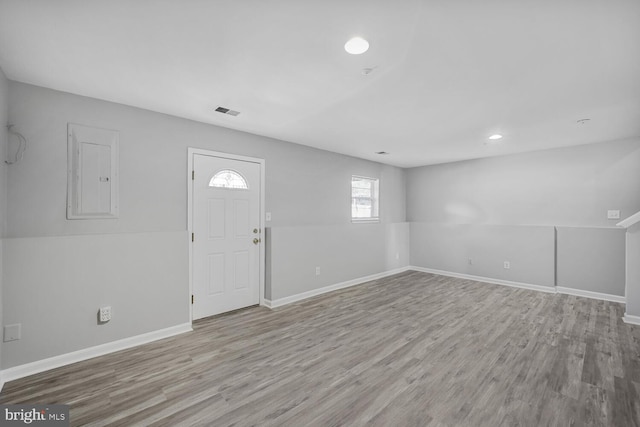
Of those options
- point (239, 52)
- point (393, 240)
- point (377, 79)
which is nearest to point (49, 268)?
point (239, 52)

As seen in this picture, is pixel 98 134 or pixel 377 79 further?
pixel 98 134

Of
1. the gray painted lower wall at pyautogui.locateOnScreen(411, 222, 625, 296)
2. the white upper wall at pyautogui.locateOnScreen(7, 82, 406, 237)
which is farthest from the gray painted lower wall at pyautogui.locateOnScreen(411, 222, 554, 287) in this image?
the white upper wall at pyautogui.locateOnScreen(7, 82, 406, 237)

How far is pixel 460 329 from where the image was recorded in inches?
128

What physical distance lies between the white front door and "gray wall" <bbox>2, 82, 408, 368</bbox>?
0.19 metres

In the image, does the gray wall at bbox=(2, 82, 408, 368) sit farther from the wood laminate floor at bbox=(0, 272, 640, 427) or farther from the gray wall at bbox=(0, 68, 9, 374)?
the wood laminate floor at bbox=(0, 272, 640, 427)

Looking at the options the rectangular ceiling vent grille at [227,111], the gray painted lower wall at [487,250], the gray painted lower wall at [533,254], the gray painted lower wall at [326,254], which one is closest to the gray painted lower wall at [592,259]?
the gray painted lower wall at [533,254]

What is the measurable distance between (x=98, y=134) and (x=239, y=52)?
1.82 metres

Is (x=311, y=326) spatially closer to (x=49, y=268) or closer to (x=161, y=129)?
(x=49, y=268)

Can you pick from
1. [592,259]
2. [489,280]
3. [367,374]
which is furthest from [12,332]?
[592,259]

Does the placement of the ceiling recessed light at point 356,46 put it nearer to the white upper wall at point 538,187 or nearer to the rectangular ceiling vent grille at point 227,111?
the rectangular ceiling vent grille at point 227,111

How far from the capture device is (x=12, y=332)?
231 cm

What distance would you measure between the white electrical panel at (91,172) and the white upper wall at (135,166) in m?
0.05

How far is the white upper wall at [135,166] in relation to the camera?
2416 mm

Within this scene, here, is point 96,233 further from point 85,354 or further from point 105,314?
point 85,354
